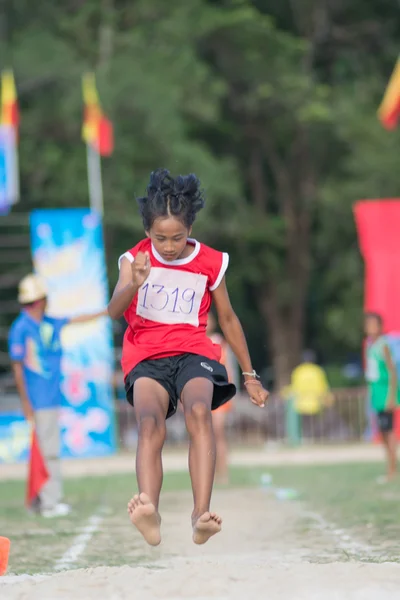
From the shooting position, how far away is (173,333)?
645cm

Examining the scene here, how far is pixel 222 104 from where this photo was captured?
34438 mm

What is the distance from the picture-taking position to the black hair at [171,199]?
6281mm

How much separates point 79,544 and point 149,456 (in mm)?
2559

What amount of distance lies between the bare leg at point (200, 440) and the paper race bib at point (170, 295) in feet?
1.16

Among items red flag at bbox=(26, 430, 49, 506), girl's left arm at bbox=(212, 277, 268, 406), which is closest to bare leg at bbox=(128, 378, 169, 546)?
girl's left arm at bbox=(212, 277, 268, 406)

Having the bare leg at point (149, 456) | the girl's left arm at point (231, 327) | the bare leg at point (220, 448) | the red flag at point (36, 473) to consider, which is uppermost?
the girl's left arm at point (231, 327)

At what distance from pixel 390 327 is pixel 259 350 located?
15.2m

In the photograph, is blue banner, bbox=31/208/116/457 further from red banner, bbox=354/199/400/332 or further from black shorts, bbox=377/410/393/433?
black shorts, bbox=377/410/393/433

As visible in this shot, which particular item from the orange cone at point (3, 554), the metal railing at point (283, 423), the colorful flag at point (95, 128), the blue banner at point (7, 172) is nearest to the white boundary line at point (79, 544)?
the orange cone at point (3, 554)

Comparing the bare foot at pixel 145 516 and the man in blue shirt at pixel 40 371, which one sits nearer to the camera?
the bare foot at pixel 145 516

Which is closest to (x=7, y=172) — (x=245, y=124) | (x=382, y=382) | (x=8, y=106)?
(x=8, y=106)

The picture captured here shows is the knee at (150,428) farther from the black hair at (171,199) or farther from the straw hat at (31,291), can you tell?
the straw hat at (31,291)

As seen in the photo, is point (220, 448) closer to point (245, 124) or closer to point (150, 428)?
point (150, 428)

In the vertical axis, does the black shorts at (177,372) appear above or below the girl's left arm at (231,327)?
below
